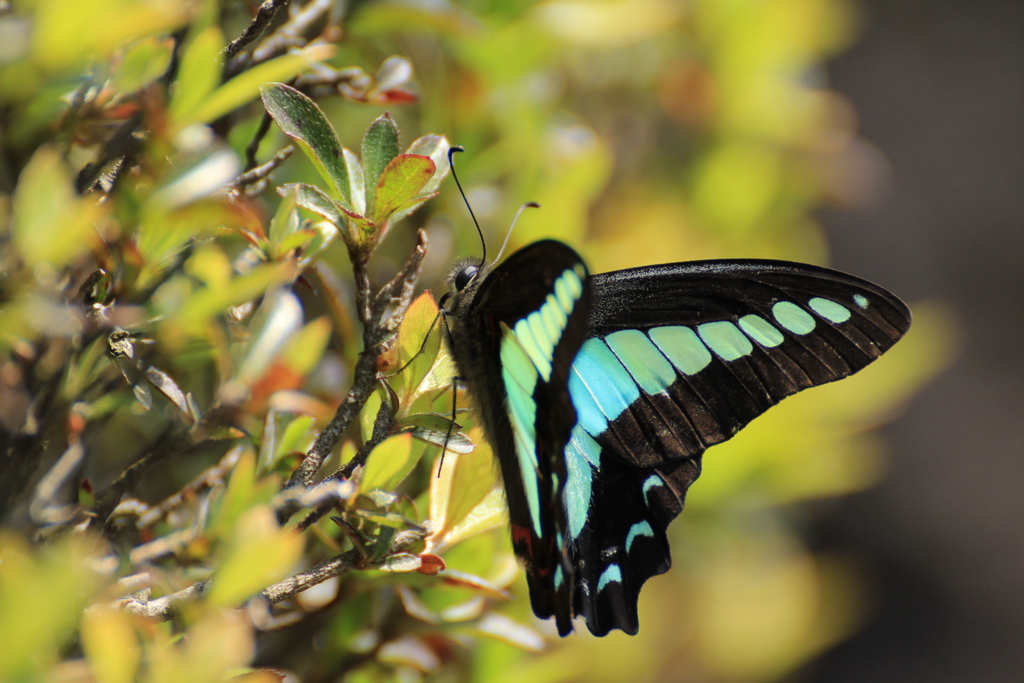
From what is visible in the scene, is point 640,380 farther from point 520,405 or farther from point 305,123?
point 305,123

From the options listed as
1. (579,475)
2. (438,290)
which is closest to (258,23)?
(438,290)

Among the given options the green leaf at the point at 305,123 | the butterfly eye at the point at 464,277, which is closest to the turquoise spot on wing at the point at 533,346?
the butterfly eye at the point at 464,277

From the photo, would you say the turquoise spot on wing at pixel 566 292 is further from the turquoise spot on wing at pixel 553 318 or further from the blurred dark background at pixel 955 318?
Result: the blurred dark background at pixel 955 318

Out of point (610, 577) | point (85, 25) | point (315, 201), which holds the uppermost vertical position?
point (85, 25)

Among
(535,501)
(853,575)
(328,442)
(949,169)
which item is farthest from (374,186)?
(949,169)

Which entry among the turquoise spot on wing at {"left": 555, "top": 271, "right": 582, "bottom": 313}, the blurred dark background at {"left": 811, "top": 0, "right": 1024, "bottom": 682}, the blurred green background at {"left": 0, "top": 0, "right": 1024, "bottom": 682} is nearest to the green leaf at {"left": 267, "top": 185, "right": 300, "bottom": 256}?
the blurred green background at {"left": 0, "top": 0, "right": 1024, "bottom": 682}

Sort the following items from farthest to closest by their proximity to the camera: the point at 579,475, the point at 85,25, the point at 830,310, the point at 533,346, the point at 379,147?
the point at 579,475 → the point at 830,310 → the point at 533,346 → the point at 379,147 → the point at 85,25
